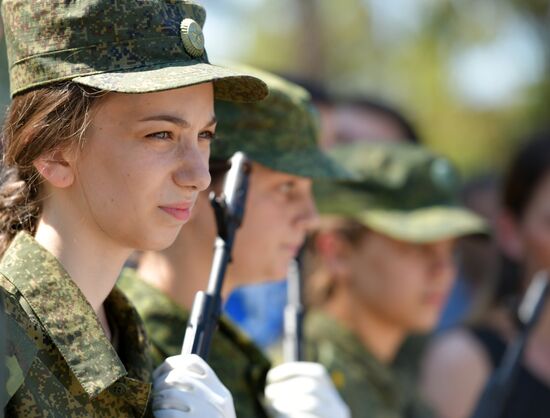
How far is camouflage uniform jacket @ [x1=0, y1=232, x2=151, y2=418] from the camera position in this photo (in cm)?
221

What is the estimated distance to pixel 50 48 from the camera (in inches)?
97.2

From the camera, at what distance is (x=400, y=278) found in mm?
4738

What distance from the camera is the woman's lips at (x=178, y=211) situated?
2.51m

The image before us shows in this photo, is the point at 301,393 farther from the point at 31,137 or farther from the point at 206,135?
the point at 31,137

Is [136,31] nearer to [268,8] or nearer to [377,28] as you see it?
[268,8]

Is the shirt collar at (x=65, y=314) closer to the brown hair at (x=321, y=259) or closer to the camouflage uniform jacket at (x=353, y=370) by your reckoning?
the camouflage uniform jacket at (x=353, y=370)

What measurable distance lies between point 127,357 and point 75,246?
27 cm

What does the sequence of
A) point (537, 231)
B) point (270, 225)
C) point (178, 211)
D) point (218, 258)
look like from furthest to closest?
1. point (537, 231)
2. point (270, 225)
3. point (218, 258)
4. point (178, 211)

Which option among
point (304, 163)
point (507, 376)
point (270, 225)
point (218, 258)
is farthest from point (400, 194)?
point (218, 258)

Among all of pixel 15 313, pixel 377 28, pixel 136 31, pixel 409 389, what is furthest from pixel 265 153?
pixel 377 28

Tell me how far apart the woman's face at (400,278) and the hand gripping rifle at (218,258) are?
1.63 m

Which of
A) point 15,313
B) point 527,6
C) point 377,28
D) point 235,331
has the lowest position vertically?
point 377,28

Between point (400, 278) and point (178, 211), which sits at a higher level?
point (178, 211)

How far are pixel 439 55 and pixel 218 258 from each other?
15566 mm
